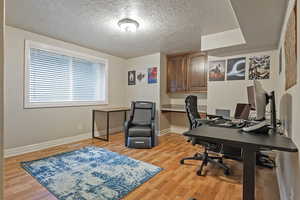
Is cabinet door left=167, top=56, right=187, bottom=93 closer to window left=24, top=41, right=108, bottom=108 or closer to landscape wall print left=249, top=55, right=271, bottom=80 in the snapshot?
landscape wall print left=249, top=55, right=271, bottom=80

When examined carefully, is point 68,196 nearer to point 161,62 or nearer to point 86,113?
point 86,113

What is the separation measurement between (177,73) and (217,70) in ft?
3.87

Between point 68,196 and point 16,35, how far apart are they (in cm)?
293

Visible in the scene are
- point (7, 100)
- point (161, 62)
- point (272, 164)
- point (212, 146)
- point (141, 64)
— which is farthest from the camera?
point (141, 64)

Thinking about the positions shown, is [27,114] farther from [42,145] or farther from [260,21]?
[260,21]

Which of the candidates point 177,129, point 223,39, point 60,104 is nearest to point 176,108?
point 177,129

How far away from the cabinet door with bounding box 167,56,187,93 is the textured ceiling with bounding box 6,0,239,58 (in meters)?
0.80

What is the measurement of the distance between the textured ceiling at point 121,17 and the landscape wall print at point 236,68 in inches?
31.9

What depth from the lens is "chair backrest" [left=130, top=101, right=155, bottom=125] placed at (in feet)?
12.3

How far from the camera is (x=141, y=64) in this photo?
4648 mm

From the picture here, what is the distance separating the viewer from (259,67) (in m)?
2.96

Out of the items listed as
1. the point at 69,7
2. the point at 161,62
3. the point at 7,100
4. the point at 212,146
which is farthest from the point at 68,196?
the point at 161,62

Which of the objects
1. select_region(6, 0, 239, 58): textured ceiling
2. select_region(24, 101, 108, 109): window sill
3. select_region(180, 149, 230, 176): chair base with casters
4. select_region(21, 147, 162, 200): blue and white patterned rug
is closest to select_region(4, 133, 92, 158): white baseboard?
select_region(21, 147, 162, 200): blue and white patterned rug

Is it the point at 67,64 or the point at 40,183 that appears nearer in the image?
the point at 40,183
